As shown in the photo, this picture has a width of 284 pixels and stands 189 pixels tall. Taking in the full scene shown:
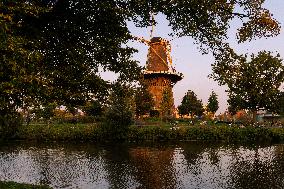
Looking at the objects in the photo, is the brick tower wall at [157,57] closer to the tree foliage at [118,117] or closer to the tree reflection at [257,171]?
the tree foliage at [118,117]

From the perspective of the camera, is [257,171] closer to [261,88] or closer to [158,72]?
[261,88]

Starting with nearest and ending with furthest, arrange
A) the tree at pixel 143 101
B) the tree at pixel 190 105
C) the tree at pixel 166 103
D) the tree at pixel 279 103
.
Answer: the tree at pixel 279 103 → the tree at pixel 143 101 → the tree at pixel 166 103 → the tree at pixel 190 105

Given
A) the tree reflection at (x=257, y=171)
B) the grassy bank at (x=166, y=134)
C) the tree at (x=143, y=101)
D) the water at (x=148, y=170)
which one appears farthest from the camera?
the tree at (x=143, y=101)

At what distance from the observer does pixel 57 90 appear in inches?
555

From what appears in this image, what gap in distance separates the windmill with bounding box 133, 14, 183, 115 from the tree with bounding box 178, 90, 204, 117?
24.3ft

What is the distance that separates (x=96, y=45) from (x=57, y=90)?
8.44ft

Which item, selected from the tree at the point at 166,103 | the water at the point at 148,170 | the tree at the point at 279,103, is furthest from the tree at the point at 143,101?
the water at the point at 148,170

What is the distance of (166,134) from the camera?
53156 mm

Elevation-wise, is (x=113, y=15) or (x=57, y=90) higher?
(x=113, y=15)

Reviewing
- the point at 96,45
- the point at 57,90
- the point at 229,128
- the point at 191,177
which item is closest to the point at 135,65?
the point at 96,45

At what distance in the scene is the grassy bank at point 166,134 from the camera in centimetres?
5347

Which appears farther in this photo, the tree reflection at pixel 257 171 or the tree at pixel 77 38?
the tree reflection at pixel 257 171

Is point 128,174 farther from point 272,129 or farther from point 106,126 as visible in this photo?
point 272,129

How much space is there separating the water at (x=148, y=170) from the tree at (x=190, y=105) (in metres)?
45.9
